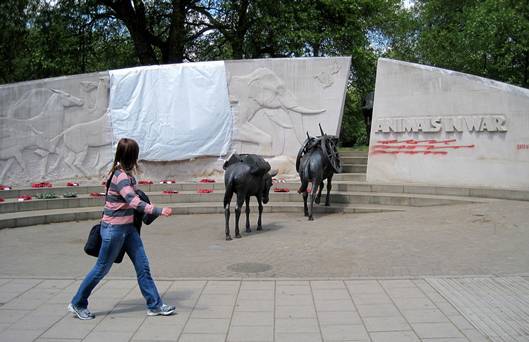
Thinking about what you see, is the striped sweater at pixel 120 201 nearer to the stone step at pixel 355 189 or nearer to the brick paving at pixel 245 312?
the brick paving at pixel 245 312

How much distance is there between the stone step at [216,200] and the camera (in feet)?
41.4

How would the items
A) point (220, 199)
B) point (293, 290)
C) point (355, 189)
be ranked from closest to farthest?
point (293, 290)
point (220, 199)
point (355, 189)

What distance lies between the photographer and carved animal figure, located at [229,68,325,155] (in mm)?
15711

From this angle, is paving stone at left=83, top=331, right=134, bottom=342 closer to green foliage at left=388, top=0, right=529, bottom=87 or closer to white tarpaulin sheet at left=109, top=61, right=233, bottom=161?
white tarpaulin sheet at left=109, top=61, right=233, bottom=161

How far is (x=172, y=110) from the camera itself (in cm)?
1579

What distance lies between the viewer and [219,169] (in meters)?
15.9

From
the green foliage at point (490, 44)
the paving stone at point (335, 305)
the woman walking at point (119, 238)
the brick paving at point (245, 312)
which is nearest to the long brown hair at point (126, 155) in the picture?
the woman walking at point (119, 238)

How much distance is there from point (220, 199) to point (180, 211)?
1341mm

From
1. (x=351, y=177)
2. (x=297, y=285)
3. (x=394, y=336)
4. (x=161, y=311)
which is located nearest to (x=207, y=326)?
(x=161, y=311)

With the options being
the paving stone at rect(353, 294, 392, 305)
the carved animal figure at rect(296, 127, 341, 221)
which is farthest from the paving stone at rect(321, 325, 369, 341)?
the carved animal figure at rect(296, 127, 341, 221)

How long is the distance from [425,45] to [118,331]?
28017 millimetres

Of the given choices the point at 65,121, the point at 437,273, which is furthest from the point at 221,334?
the point at 65,121

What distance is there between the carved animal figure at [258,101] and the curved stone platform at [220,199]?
1683 mm

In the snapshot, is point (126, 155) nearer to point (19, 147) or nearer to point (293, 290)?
point (293, 290)
